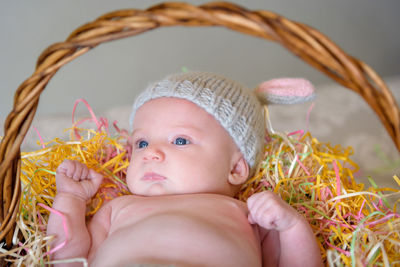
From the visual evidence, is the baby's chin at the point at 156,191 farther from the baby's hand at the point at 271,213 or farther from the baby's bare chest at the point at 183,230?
the baby's hand at the point at 271,213

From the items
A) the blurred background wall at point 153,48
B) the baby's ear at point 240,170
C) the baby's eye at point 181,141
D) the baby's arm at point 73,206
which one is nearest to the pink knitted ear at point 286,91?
the baby's ear at point 240,170

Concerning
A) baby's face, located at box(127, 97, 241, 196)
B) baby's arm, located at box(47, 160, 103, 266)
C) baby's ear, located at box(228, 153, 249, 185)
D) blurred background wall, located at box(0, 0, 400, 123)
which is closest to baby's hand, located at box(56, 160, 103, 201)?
baby's arm, located at box(47, 160, 103, 266)

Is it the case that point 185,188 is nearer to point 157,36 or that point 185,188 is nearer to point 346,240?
point 346,240

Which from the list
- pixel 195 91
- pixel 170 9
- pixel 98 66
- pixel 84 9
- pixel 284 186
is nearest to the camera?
pixel 170 9

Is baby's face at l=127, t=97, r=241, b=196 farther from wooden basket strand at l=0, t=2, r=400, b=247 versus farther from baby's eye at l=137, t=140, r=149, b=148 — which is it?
wooden basket strand at l=0, t=2, r=400, b=247

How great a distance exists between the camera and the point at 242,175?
1.14 metres

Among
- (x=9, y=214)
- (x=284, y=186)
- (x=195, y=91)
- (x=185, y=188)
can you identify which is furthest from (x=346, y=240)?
(x=9, y=214)

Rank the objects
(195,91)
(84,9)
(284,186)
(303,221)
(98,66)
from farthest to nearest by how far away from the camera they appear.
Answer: (98,66) < (84,9) < (284,186) < (195,91) < (303,221)

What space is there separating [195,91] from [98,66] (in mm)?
1507

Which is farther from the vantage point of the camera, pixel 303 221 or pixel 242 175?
pixel 242 175

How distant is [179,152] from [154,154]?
2.5 inches

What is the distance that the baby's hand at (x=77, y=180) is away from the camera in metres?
1.04

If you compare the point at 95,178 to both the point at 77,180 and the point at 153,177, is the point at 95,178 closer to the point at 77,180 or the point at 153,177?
the point at 77,180

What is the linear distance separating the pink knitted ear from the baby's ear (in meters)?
0.24
